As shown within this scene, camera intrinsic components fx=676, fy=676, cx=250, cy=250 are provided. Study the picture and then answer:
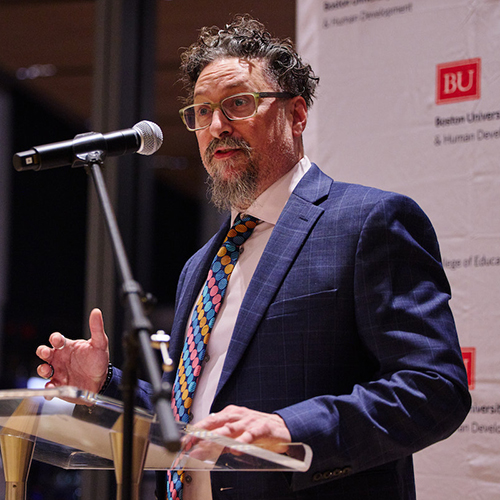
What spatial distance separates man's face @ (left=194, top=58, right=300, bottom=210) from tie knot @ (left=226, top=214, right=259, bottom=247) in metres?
0.04

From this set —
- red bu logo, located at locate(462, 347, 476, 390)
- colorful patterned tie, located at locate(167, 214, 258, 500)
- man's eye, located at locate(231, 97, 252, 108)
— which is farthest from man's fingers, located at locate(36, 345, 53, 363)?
red bu logo, located at locate(462, 347, 476, 390)

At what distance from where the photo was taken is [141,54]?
391 centimetres

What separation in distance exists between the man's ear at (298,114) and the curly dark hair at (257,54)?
2cm

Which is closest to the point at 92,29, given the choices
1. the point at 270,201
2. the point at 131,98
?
the point at 131,98

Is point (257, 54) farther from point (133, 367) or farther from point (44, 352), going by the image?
point (133, 367)

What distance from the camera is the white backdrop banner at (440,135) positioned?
2.40m

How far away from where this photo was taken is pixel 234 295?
1.77 metres

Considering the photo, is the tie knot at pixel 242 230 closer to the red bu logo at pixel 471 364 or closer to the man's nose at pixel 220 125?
the man's nose at pixel 220 125

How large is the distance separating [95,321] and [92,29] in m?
3.48

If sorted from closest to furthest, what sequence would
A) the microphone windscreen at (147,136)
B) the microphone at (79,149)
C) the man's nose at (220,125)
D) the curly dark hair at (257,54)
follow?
1. the microphone at (79,149)
2. the microphone windscreen at (147,136)
3. the man's nose at (220,125)
4. the curly dark hair at (257,54)

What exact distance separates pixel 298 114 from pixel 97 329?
94cm

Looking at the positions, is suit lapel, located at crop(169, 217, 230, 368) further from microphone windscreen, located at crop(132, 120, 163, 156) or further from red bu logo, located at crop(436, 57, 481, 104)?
red bu logo, located at crop(436, 57, 481, 104)

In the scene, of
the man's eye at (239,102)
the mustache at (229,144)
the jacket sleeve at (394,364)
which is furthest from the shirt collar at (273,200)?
the jacket sleeve at (394,364)

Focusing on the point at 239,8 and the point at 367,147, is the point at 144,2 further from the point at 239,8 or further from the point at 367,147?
the point at 367,147
